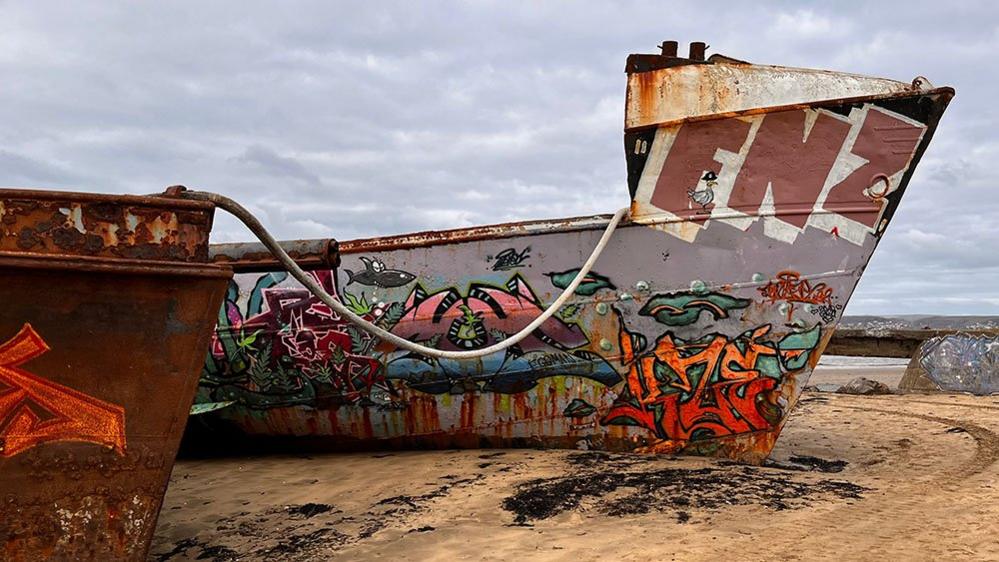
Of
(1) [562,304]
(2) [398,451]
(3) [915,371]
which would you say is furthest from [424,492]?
(3) [915,371]

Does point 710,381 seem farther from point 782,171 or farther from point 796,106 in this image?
point 796,106

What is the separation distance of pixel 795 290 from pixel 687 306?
0.81 metres

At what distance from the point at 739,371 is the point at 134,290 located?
416 cm

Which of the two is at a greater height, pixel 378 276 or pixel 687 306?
pixel 378 276

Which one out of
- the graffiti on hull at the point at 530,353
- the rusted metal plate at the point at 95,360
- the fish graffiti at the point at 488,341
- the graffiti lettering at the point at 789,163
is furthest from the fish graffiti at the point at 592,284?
the rusted metal plate at the point at 95,360

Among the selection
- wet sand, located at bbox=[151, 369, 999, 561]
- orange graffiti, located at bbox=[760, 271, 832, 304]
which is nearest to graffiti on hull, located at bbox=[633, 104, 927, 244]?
orange graffiti, located at bbox=[760, 271, 832, 304]

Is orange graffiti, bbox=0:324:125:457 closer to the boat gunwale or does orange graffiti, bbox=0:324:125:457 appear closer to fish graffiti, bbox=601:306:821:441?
fish graffiti, bbox=601:306:821:441

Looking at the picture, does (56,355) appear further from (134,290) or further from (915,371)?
(915,371)

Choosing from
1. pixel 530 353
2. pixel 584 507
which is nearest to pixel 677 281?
pixel 530 353

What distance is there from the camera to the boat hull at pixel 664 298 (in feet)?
17.8

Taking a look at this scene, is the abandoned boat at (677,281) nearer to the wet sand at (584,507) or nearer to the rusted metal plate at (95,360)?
the wet sand at (584,507)

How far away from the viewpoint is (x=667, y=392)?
5.52m

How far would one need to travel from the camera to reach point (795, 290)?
5449 mm

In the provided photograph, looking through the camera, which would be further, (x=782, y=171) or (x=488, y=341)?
(x=488, y=341)
